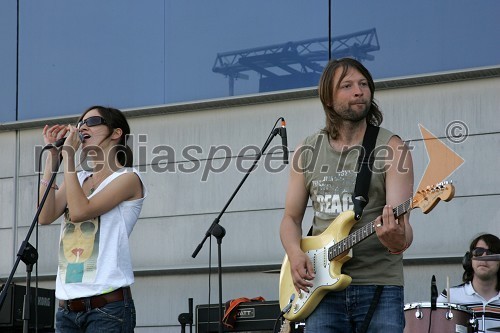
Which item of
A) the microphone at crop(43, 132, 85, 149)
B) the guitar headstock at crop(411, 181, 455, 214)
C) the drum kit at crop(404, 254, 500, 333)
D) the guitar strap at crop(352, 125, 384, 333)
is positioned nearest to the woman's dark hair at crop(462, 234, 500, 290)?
the drum kit at crop(404, 254, 500, 333)

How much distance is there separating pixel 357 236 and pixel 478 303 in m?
2.83

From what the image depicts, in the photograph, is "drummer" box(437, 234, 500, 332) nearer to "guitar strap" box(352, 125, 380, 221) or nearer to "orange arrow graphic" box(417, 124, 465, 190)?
"orange arrow graphic" box(417, 124, 465, 190)

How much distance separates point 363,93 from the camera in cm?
362

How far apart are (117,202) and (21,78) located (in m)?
4.63

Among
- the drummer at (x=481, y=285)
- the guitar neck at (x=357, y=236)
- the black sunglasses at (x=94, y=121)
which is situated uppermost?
the black sunglasses at (x=94, y=121)

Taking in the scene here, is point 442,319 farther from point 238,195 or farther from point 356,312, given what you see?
point 238,195

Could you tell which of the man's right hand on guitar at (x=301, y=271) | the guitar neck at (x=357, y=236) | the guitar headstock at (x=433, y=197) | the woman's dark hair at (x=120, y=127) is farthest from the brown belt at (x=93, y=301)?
the guitar headstock at (x=433, y=197)

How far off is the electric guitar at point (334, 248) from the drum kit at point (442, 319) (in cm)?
187

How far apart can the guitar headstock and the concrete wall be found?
3.21 m

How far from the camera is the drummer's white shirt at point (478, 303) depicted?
5.73m

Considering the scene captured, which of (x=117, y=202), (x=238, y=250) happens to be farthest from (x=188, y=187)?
(x=117, y=202)

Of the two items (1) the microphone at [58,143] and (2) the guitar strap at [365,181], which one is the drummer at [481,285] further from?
(1) the microphone at [58,143]

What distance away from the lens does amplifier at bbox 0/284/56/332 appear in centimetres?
643

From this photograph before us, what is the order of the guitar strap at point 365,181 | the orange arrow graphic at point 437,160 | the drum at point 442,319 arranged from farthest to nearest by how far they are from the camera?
the orange arrow graphic at point 437,160 < the drum at point 442,319 < the guitar strap at point 365,181
